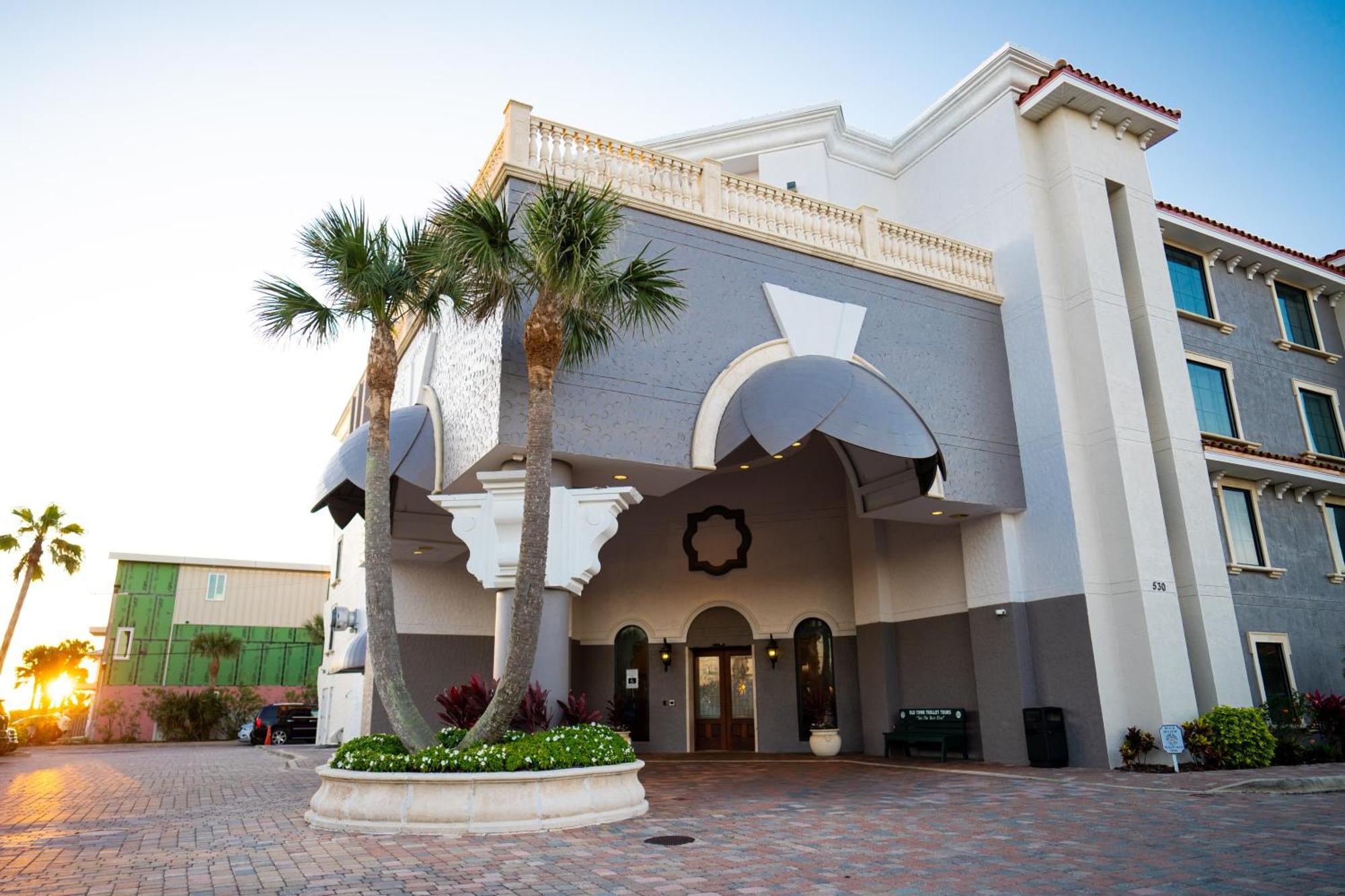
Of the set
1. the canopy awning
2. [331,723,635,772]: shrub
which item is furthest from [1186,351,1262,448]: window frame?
the canopy awning

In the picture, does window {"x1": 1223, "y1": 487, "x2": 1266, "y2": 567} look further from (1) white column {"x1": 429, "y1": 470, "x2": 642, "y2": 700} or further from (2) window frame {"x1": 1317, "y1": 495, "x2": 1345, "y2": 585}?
(1) white column {"x1": 429, "y1": 470, "x2": 642, "y2": 700}

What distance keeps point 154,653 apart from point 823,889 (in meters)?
43.8

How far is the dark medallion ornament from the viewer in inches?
835

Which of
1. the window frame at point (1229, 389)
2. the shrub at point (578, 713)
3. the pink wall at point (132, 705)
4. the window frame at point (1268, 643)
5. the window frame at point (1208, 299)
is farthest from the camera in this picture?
the pink wall at point (132, 705)

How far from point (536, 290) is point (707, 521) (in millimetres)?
11212

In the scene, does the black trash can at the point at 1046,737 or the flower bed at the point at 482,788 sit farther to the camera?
the black trash can at the point at 1046,737

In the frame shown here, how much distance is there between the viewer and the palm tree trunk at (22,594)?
31375 mm

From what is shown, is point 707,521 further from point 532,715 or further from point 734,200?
point 532,715

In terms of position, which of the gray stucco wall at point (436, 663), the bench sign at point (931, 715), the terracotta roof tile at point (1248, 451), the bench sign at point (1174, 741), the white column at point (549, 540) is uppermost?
the terracotta roof tile at point (1248, 451)

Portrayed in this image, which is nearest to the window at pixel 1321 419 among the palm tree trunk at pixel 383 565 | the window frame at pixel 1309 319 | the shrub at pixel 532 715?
the window frame at pixel 1309 319

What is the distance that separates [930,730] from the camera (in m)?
17.3

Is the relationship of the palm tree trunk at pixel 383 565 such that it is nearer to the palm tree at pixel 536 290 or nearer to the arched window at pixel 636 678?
the palm tree at pixel 536 290

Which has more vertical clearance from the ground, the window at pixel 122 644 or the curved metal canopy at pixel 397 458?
the curved metal canopy at pixel 397 458

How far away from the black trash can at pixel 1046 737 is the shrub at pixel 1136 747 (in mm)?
920
